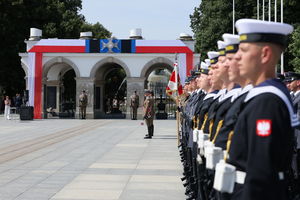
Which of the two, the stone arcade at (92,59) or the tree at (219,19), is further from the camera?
the tree at (219,19)

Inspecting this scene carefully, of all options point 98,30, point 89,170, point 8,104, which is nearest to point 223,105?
point 89,170

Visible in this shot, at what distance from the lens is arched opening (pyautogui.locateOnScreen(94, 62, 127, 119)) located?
3641cm

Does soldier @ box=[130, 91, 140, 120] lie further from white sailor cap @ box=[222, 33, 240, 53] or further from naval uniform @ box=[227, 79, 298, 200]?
naval uniform @ box=[227, 79, 298, 200]

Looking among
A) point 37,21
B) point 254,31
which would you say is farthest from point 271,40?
point 37,21

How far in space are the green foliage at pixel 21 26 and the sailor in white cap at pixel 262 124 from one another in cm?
4106

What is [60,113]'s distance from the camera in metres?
37.1

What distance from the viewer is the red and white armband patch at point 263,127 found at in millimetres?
2859

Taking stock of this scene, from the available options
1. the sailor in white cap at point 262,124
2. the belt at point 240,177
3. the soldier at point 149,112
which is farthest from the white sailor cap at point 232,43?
the soldier at point 149,112

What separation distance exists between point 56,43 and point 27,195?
2685 centimetres

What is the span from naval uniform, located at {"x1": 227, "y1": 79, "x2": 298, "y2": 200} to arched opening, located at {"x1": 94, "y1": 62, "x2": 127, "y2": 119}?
31.8 m

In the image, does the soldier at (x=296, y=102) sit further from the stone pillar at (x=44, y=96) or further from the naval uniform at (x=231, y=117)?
the stone pillar at (x=44, y=96)

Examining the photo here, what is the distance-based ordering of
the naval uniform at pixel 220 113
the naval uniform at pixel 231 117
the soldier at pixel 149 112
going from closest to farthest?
the naval uniform at pixel 231 117, the naval uniform at pixel 220 113, the soldier at pixel 149 112

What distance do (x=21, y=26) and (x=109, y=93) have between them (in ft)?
43.3

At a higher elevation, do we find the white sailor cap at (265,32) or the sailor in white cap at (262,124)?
the white sailor cap at (265,32)
